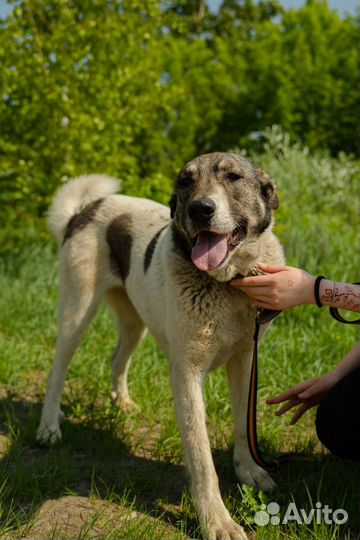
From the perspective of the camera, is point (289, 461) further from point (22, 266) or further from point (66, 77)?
point (66, 77)

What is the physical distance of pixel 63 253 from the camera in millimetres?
3709

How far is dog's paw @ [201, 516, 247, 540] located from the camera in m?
2.43

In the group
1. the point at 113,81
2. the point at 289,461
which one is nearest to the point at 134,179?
the point at 113,81

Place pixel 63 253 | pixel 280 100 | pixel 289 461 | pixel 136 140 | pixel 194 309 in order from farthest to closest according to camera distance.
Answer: pixel 280 100, pixel 136 140, pixel 63 253, pixel 289 461, pixel 194 309

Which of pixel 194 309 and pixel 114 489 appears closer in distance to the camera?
pixel 194 309

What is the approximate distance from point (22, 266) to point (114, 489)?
3.85 meters

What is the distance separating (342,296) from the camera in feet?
8.57

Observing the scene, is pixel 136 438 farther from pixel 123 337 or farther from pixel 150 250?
pixel 150 250

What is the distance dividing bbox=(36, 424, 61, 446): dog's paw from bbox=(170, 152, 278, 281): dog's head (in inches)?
55.4

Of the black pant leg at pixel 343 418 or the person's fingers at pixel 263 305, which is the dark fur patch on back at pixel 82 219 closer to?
the person's fingers at pixel 263 305

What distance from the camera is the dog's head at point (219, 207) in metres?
2.50

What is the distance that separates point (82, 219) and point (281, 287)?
156cm

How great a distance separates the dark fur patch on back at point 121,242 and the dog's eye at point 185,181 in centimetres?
76

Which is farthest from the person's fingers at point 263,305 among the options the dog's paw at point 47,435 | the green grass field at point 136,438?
the dog's paw at point 47,435
